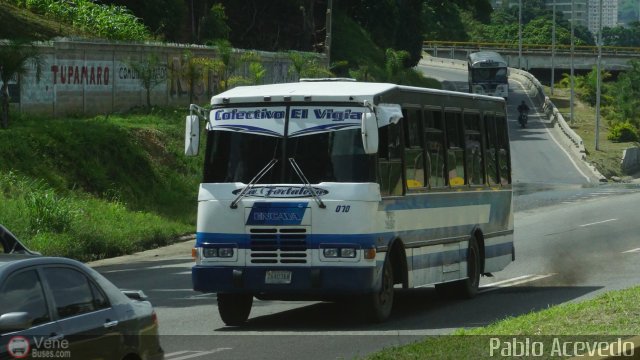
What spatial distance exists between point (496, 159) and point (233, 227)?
281 inches

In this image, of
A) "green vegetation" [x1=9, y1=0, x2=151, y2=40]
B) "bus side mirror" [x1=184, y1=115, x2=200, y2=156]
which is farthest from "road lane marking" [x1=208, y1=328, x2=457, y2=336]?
"green vegetation" [x1=9, y1=0, x2=151, y2=40]

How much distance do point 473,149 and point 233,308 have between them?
5.59m

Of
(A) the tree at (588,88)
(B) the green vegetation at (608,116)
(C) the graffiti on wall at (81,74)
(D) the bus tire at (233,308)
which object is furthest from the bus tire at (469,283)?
(A) the tree at (588,88)

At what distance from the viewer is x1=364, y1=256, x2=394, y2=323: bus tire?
1641 cm

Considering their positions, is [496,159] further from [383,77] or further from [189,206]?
[383,77]

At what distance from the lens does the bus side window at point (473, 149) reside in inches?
805

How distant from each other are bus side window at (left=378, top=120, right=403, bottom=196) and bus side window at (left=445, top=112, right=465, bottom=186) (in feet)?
7.22

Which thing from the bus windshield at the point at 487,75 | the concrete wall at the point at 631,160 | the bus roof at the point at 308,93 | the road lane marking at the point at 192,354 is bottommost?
the concrete wall at the point at 631,160

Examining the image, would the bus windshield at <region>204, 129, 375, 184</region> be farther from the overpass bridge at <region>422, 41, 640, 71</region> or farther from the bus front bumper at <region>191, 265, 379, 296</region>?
the overpass bridge at <region>422, 41, 640, 71</region>

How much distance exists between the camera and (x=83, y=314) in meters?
9.25

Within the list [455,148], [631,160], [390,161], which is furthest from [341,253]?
[631,160]

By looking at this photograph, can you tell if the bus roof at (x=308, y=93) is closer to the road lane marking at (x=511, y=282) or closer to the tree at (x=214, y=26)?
the road lane marking at (x=511, y=282)

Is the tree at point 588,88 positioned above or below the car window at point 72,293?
below

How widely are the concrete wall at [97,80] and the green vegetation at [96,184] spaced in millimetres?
1333
